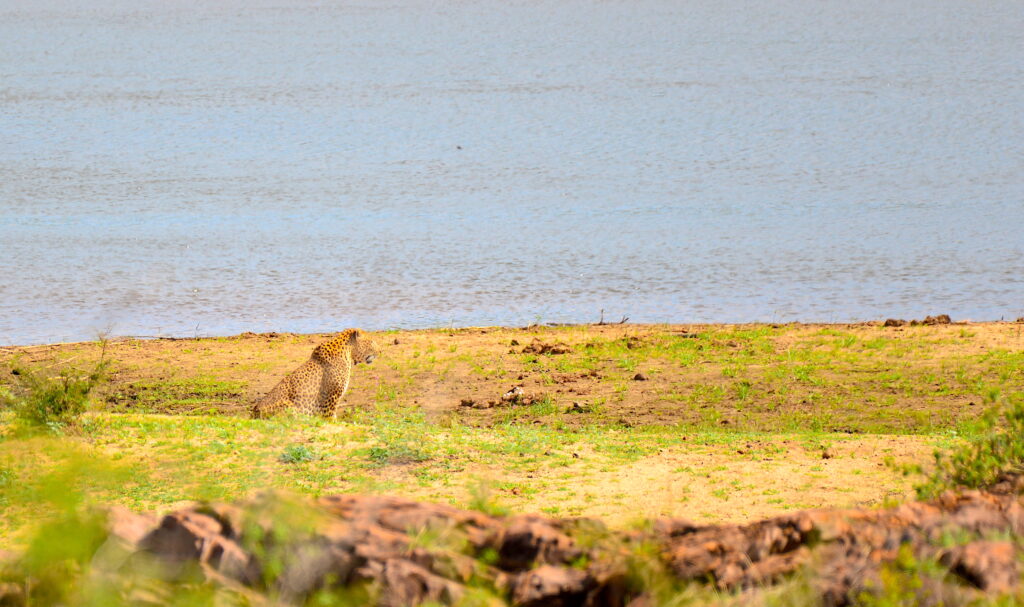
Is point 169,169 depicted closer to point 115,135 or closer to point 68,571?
point 115,135

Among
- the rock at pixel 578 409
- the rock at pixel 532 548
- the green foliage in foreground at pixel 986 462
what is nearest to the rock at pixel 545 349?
the rock at pixel 578 409

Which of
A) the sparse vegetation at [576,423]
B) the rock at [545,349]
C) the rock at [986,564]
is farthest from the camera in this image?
the rock at [545,349]

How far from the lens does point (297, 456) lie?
8070mm

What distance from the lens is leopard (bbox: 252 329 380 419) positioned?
9.95m

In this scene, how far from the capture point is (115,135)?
26156mm

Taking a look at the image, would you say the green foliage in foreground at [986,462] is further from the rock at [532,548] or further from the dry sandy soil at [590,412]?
the rock at [532,548]

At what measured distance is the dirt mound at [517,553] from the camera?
11.5 feet

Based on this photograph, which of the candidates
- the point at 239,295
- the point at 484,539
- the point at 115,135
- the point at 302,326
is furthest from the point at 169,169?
the point at 484,539

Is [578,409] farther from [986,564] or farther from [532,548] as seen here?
[986,564]

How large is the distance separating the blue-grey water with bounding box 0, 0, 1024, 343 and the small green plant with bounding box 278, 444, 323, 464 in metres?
6.19

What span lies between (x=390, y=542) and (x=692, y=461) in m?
5.00

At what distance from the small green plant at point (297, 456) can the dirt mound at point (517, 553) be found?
416 cm

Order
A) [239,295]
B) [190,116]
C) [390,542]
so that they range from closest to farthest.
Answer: [390,542] < [239,295] < [190,116]

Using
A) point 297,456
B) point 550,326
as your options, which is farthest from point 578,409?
point 550,326
